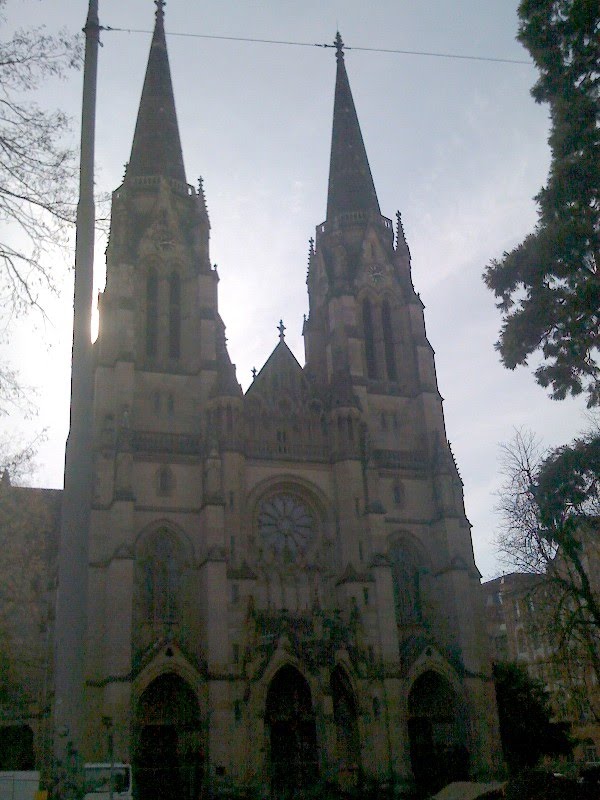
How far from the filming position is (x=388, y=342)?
152 feet

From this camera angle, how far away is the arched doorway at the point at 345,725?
34500 millimetres

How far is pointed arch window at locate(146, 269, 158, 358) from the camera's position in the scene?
4191cm

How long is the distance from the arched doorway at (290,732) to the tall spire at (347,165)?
27.4m

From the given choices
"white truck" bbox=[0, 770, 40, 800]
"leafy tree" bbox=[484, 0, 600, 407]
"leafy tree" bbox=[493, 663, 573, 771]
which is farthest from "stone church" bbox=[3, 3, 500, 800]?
"leafy tree" bbox=[484, 0, 600, 407]

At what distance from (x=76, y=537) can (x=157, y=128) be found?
147ft

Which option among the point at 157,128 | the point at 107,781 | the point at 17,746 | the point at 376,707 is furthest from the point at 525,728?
the point at 157,128

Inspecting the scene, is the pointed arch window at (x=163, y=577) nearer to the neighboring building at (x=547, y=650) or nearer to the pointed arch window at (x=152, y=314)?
the pointed arch window at (x=152, y=314)

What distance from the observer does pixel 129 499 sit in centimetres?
3600

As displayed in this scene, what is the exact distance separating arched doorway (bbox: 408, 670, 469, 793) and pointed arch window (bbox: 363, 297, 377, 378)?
1566 cm

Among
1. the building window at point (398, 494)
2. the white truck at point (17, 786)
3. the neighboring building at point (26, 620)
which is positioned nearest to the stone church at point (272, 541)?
the building window at point (398, 494)

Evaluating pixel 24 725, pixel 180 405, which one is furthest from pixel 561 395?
pixel 24 725

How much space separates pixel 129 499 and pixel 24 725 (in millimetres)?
14574

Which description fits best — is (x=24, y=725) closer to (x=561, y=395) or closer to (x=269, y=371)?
(x=269, y=371)

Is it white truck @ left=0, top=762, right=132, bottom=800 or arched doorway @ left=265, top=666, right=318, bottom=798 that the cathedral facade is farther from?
white truck @ left=0, top=762, right=132, bottom=800
